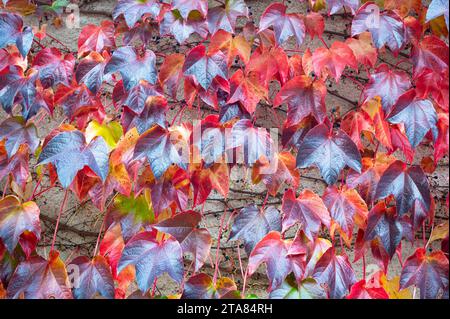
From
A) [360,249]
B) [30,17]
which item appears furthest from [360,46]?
[30,17]

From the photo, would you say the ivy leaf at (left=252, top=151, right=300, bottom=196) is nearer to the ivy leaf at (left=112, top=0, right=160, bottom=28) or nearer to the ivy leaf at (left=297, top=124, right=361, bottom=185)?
the ivy leaf at (left=297, top=124, right=361, bottom=185)

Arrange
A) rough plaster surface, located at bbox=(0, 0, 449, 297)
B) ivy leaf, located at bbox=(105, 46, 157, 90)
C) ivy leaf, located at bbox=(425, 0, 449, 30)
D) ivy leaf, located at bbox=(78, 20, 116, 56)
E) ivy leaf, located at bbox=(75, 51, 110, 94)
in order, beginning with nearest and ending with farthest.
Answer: ivy leaf, located at bbox=(425, 0, 449, 30), ivy leaf, located at bbox=(105, 46, 157, 90), ivy leaf, located at bbox=(75, 51, 110, 94), ivy leaf, located at bbox=(78, 20, 116, 56), rough plaster surface, located at bbox=(0, 0, 449, 297)

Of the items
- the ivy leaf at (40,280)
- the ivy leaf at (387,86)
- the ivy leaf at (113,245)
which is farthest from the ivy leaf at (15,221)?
the ivy leaf at (387,86)

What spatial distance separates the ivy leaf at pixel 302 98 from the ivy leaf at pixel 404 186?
237 mm

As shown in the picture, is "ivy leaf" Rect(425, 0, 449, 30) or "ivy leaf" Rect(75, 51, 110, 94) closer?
"ivy leaf" Rect(425, 0, 449, 30)

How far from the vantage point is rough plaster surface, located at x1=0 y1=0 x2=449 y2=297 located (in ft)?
5.84

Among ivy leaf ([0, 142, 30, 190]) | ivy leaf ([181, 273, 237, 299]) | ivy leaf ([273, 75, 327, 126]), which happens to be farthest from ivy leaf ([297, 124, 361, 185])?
ivy leaf ([0, 142, 30, 190])

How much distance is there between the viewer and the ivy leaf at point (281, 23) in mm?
1427

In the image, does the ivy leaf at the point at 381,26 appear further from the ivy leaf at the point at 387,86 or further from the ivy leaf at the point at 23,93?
the ivy leaf at the point at 23,93

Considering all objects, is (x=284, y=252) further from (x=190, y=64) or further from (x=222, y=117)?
(x=190, y=64)

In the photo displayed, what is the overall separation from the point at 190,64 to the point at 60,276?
0.69 m

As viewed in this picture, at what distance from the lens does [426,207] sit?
1.40m

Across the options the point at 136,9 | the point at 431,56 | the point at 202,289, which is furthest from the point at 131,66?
the point at 431,56

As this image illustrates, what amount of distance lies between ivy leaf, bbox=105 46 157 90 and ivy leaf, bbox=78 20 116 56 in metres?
0.22
